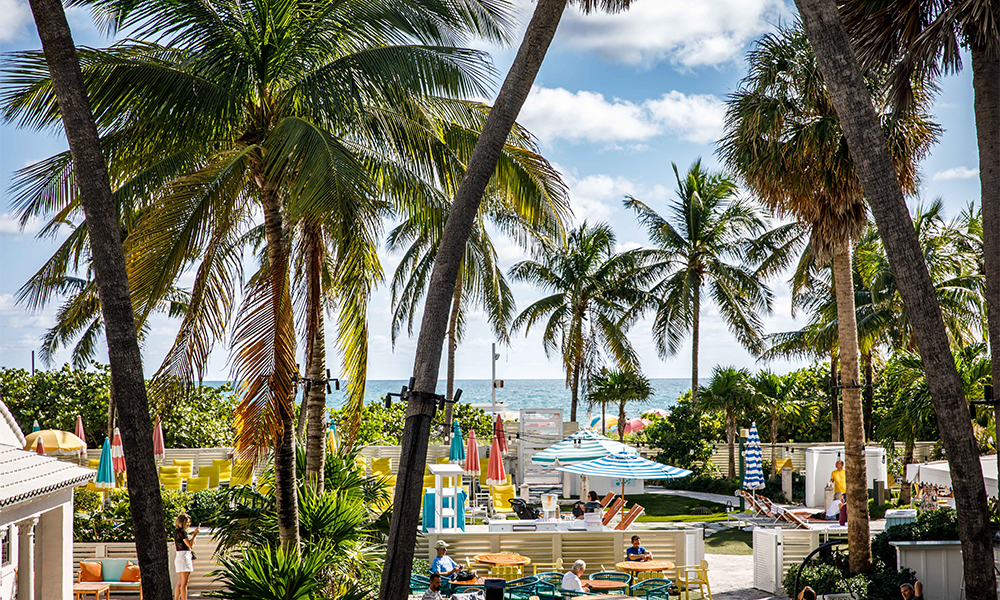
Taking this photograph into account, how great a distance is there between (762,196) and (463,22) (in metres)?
6.57

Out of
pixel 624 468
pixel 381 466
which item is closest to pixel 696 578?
pixel 624 468

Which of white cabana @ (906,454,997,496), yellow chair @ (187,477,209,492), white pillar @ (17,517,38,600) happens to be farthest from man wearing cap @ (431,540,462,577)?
yellow chair @ (187,477,209,492)

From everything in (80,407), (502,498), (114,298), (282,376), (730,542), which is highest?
(114,298)

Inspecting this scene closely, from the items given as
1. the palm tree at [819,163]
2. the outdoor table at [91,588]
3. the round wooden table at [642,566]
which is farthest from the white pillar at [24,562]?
the palm tree at [819,163]

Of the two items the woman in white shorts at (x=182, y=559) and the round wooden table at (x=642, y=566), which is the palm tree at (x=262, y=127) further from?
the round wooden table at (x=642, y=566)

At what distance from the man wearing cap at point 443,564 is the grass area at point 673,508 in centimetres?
936

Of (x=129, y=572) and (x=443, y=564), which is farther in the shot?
(x=129, y=572)

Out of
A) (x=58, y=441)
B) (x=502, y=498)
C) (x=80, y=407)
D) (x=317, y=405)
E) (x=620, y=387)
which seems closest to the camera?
(x=317, y=405)

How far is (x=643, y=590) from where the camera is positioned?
1246 centimetres

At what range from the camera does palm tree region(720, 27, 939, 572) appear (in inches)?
499

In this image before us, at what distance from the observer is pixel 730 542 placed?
1816 centimetres

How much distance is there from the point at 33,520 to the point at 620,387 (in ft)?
83.0

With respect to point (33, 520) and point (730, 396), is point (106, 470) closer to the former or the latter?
point (33, 520)

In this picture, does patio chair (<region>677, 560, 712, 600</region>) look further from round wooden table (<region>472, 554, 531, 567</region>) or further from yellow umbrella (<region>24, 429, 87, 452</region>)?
yellow umbrella (<region>24, 429, 87, 452</region>)
